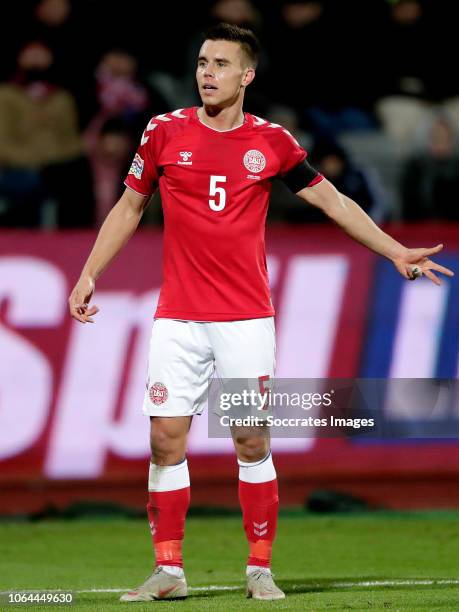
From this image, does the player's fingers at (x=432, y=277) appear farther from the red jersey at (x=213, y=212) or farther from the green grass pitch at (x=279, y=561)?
the green grass pitch at (x=279, y=561)

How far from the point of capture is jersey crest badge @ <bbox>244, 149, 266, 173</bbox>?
6.87 meters

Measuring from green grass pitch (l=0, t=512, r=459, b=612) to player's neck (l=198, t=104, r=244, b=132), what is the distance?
217 cm

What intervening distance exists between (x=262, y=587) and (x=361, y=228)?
174 centimetres

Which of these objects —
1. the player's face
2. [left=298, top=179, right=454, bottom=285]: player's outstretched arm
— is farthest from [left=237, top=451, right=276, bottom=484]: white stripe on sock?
the player's face

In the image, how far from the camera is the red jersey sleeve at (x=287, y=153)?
22.9 feet

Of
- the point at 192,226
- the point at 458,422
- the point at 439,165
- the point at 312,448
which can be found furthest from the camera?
the point at 439,165

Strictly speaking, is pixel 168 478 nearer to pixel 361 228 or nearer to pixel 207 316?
pixel 207 316

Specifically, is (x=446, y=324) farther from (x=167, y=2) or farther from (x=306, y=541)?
(x=167, y=2)

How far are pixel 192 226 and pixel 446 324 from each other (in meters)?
5.02

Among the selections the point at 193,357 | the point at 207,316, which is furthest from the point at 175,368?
the point at 207,316

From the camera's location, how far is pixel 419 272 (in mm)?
6844

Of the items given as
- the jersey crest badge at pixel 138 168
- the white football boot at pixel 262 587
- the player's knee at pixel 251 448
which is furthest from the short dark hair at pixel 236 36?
the white football boot at pixel 262 587

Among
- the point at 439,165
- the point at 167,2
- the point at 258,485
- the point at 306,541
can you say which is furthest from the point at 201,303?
the point at 167,2

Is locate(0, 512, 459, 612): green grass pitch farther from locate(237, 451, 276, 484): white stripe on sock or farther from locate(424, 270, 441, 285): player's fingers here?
locate(424, 270, 441, 285): player's fingers
